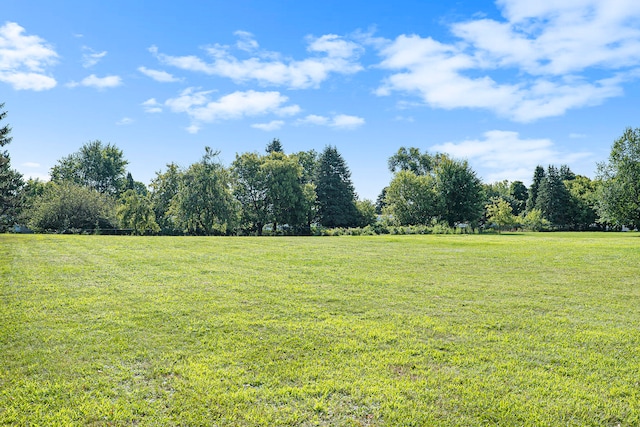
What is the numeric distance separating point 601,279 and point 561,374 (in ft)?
24.5

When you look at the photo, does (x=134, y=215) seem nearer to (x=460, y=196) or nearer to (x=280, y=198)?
(x=280, y=198)

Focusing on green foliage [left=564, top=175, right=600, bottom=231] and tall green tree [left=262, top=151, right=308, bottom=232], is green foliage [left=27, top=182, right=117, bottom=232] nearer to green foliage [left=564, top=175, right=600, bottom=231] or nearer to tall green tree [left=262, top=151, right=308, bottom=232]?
tall green tree [left=262, top=151, right=308, bottom=232]

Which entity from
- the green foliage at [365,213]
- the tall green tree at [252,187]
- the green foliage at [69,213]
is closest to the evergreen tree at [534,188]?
the green foliage at [365,213]

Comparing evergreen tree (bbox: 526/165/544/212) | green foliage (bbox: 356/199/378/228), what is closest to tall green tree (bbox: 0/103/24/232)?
green foliage (bbox: 356/199/378/228)

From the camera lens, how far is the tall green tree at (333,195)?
52.2m

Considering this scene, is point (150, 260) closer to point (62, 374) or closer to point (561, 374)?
point (62, 374)

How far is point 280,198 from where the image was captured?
47062mm

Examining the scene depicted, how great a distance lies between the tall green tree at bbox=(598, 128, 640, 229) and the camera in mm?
37688

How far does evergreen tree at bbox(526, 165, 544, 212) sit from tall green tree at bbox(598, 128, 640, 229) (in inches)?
1219

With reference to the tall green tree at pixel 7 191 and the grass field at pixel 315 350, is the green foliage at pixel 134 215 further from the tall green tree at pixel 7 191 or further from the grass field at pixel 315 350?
the grass field at pixel 315 350

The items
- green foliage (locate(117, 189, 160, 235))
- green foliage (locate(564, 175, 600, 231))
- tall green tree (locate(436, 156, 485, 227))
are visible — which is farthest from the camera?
green foliage (locate(564, 175, 600, 231))

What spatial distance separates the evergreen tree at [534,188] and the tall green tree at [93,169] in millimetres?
69530

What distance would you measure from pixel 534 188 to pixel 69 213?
234 feet

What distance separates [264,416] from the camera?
3.38m
